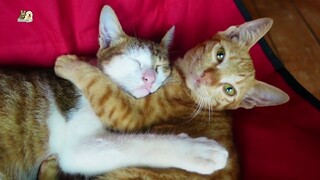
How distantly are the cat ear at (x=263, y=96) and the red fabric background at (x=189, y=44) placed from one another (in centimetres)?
8

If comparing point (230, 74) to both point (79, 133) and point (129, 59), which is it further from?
point (79, 133)

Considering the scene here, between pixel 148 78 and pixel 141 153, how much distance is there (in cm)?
26

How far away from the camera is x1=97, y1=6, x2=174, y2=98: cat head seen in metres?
1.46

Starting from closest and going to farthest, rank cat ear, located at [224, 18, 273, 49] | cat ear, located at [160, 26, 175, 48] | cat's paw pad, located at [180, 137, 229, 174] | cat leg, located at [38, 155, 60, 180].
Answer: cat's paw pad, located at [180, 137, 229, 174] → cat leg, located at [38, 155, 60, 180] → cat ear, located at [224, 18, 273, 49] → cat ear, located at [160, 26, 175, 48]

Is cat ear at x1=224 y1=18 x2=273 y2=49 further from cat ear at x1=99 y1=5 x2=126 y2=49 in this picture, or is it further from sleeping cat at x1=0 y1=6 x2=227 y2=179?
cat ear at x1=99 y1=5 x2=126 y2=49

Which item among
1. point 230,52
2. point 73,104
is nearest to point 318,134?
point 230,52

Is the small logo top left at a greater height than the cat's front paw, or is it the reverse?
the small logo top left

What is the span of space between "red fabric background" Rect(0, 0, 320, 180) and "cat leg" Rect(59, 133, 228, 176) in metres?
0.24

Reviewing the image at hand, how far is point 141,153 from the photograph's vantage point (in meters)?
1.32

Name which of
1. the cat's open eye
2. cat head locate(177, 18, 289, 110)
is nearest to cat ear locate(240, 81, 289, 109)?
cat head locate(177, 18, 289, 110)

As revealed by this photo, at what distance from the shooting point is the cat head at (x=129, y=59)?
1.46m

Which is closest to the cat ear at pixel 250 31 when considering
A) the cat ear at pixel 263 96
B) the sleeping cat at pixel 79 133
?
the cat ear at pixel 263 96

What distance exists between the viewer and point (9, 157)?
1.41 metres

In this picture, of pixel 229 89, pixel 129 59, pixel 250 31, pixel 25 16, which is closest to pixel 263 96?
pixel 229 89
